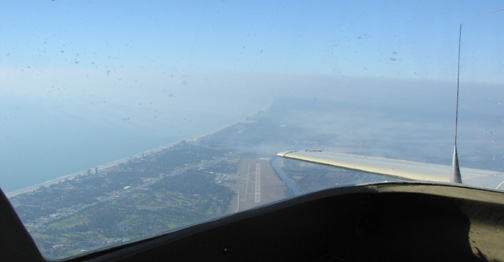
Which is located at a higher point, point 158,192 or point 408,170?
point 408,170

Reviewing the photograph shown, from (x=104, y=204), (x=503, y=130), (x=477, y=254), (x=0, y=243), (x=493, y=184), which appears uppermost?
(x=0, y=243)

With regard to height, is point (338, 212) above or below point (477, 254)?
above

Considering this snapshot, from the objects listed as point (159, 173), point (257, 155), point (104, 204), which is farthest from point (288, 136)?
point (104, 204)

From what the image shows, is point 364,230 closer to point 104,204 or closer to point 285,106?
point 104,204

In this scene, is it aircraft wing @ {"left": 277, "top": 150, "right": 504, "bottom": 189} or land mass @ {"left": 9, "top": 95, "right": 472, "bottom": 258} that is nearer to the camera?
land mass @ {"left": 9, "top": 95, "right": 472, "bottom": 258}

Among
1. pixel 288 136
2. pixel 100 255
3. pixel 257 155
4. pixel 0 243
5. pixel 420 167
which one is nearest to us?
pixel 0 243

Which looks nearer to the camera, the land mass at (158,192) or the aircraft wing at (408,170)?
the land mass at (158,192)

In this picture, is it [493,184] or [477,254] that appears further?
[493,184]

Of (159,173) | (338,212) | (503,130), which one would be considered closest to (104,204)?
(159,173)

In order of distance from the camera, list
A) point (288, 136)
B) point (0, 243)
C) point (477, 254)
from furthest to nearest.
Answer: point (288, 136)
point (477, 254)
point (0, 243)

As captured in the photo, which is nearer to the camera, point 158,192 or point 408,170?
point 408,170
